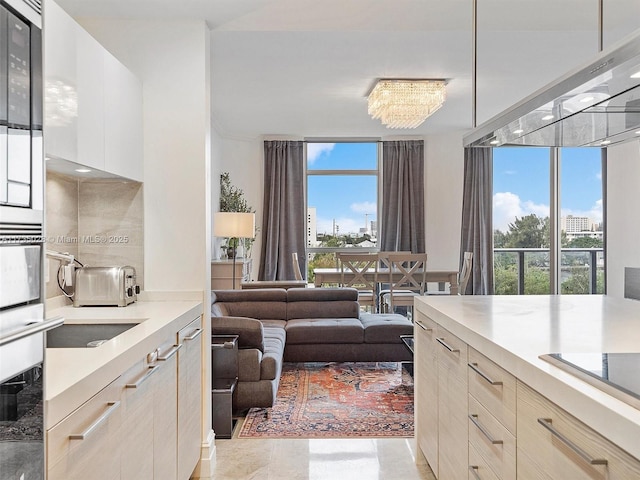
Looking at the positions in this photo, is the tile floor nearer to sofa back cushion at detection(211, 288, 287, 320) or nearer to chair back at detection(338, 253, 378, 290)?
sofa back cushion at detection(211, 288, 287, 320)

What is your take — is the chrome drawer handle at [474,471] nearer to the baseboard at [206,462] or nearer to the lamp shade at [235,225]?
the baseboard at [206,462]

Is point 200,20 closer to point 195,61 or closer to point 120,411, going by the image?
point 195,61

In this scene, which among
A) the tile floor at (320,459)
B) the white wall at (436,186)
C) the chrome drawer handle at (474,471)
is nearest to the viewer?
the chrome drawer handle at (474,471)

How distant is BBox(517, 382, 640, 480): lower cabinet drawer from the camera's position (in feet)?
3.36

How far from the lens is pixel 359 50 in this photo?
4.86m

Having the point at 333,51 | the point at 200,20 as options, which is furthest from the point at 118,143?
the point at 333,51

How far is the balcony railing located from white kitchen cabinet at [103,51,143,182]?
6.49 meters

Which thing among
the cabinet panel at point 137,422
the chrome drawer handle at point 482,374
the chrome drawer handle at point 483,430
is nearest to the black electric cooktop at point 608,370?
the chrome drawer handle at point 482,374

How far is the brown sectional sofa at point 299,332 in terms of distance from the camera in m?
3.83

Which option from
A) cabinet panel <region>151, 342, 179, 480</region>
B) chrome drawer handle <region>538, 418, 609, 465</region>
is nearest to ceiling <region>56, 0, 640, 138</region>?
cabinet panel <region>151, 342, 179, 480</region>

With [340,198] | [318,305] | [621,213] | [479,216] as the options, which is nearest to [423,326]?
[318,305]

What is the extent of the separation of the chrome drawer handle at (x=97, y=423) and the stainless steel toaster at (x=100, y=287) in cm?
128

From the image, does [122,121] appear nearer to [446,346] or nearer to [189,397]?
[189,397]

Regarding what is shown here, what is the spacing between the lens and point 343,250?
9.38m
